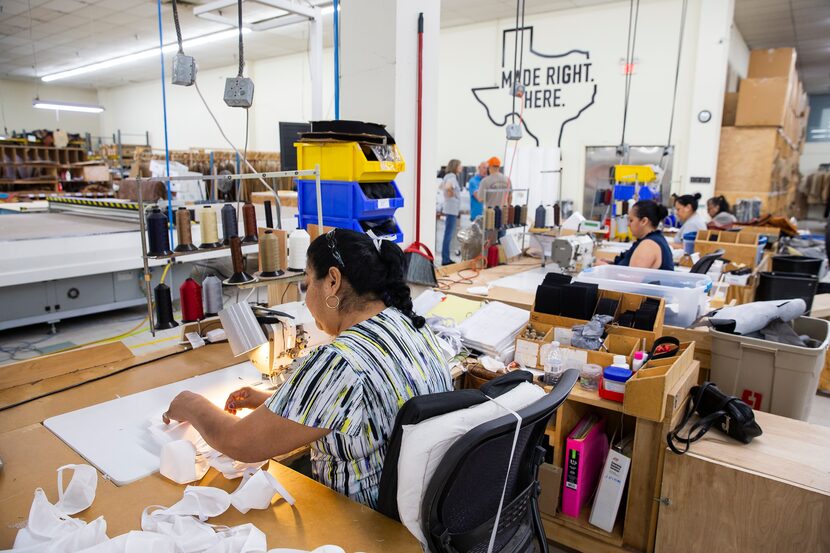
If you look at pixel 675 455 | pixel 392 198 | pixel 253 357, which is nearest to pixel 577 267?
pixel 392 198

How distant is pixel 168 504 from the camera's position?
125 cm

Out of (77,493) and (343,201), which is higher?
(343,201)

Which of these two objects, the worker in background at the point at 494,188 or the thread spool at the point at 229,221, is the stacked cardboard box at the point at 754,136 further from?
the thread spool at the point at 229,221

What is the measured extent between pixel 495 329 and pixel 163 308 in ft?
4.79

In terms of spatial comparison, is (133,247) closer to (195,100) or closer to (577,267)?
(577,267)

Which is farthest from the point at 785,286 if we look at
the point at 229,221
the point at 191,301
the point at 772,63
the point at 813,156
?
the point at 813,156

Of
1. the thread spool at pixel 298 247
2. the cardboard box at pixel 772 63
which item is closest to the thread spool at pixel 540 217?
the thread spool at pixel 298 247

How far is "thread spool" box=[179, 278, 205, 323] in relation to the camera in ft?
6.28

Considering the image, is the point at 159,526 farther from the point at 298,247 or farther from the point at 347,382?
the point at 298,247

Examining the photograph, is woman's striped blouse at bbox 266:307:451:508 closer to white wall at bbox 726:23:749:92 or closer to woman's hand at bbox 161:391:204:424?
woman's hand at bbox 161:391:204:424

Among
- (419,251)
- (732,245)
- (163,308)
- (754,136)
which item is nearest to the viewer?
(163,308)

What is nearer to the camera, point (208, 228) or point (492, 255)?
point (208, 228)

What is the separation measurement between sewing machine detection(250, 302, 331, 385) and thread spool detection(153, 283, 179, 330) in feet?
1.23

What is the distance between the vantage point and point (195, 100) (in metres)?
13.5
